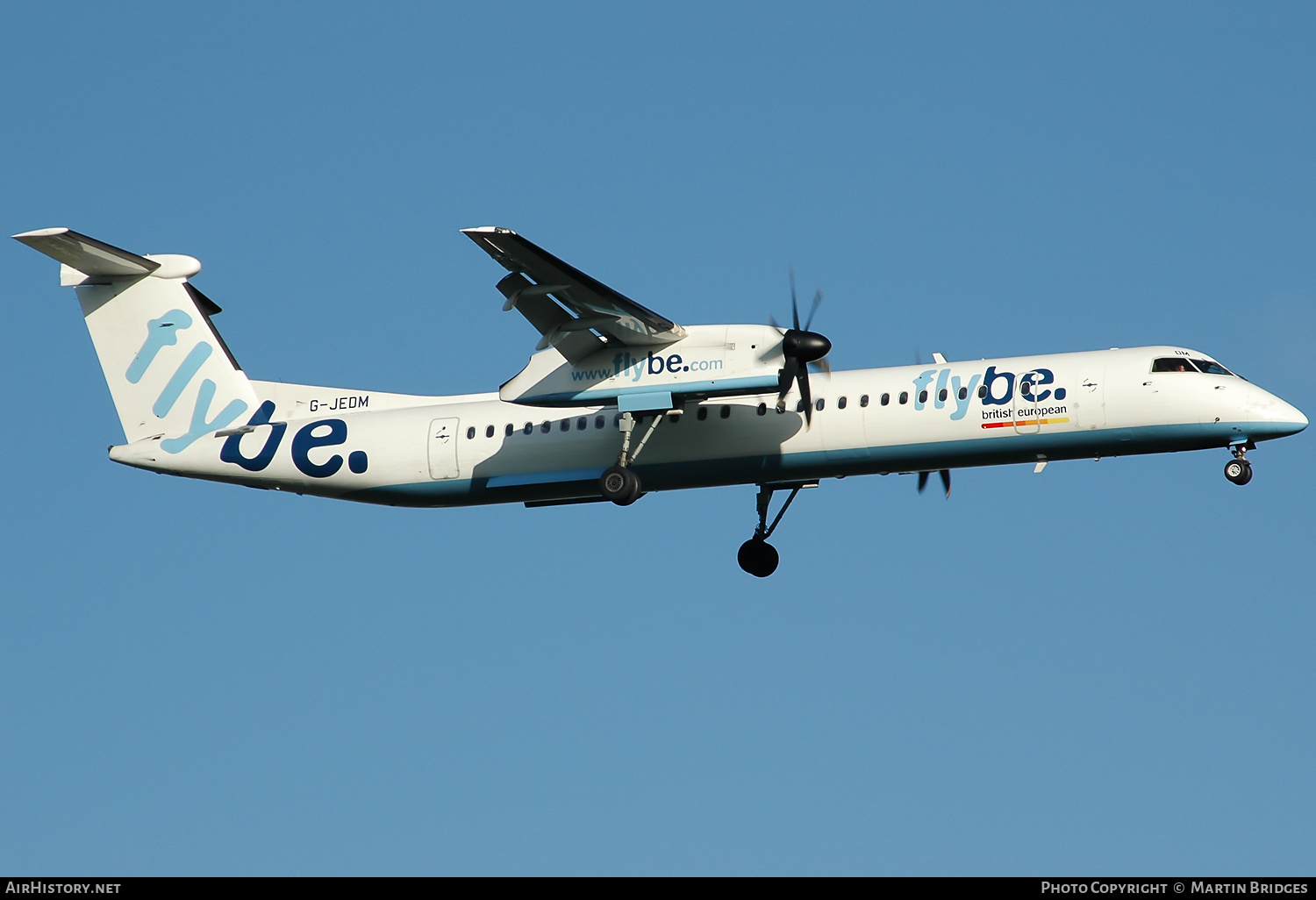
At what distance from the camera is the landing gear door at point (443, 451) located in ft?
75.6

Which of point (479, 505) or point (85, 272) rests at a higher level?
point (85, 272)

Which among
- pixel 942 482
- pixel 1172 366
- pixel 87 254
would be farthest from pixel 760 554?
pixel 87 254

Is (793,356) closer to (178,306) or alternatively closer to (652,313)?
(652,313)

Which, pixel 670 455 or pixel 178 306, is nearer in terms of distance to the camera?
pixel 670 455

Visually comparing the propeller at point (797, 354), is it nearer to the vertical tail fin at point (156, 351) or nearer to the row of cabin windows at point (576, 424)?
the row of cabin windows at point (576, 424)

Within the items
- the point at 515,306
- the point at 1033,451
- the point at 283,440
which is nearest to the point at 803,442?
the point at 1033,451

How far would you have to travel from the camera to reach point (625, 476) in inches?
854

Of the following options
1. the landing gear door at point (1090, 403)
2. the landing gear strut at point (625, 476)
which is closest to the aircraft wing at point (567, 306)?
the landing gear strut at point (625, 476)

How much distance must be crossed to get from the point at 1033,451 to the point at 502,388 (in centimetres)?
735

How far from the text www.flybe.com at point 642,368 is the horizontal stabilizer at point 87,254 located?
7782 mm

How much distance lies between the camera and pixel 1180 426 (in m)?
20.3

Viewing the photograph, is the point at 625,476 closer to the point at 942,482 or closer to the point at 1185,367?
the point at 942,482
